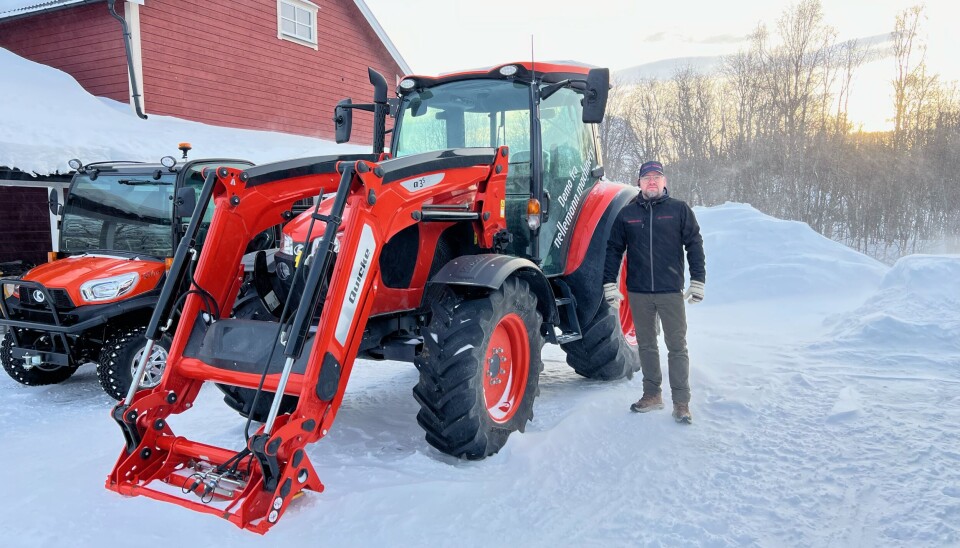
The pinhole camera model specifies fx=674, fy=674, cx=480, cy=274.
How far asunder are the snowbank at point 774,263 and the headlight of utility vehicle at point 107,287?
24.1 feet

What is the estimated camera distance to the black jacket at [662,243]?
456 cm

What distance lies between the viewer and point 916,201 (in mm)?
17734

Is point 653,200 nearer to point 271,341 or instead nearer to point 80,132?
point 271,341

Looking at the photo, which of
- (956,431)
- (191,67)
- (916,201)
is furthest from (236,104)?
(916,201)

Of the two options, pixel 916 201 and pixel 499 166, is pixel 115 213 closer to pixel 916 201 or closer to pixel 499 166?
pixel 499 166

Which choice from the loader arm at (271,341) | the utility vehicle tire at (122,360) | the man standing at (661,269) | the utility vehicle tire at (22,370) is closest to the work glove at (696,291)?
the man standing at (661,269)

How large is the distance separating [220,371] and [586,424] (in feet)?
7.50

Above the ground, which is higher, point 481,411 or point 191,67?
point 191,67

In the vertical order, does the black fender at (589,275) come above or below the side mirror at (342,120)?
below

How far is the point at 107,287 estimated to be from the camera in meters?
5.43

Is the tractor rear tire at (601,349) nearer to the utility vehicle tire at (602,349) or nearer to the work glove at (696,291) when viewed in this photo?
the utility vehicle tire at (602,349)

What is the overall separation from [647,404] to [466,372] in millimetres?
1713

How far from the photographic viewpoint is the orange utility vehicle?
531 centimetres

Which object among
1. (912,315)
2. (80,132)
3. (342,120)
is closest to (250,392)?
(342,120)
